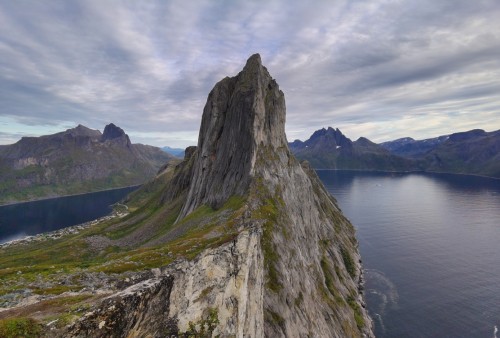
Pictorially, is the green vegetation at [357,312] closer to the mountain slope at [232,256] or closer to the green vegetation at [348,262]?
the mountain slope at [232,256]

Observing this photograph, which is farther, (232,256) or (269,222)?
(269,222)

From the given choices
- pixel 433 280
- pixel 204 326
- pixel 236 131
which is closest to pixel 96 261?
pixel 204 326

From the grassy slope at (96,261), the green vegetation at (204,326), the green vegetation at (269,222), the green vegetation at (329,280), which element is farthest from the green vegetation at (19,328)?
the green vegetation at (329,280)

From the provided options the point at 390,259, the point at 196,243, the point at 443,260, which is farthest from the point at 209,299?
the point at 443,260

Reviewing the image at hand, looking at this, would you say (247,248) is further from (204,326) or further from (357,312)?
(357,312)

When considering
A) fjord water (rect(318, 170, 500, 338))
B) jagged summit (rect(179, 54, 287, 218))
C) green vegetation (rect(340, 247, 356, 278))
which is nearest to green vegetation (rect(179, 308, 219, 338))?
jagged summit (rect(179, 54, 287, 218))
